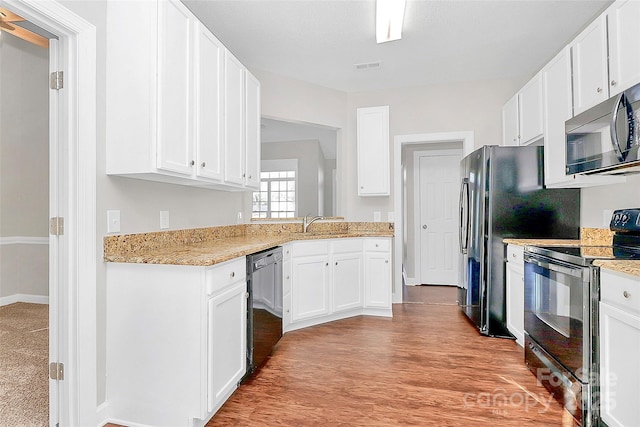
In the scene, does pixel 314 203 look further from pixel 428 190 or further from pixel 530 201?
pixel 530 201

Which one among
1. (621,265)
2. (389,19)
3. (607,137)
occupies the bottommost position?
(621,265)

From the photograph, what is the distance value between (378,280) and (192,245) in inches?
78.7

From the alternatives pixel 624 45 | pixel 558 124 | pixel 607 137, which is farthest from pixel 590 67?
pixel 607 137

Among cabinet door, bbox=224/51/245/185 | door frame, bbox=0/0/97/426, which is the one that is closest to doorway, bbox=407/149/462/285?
cabinet door, bbox=224/51/245/185

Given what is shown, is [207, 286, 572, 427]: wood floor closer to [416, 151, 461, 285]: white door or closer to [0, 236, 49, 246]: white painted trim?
[416, 151, 461, 285]: white door

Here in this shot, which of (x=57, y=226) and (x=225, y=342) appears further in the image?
(x=225, y=342)

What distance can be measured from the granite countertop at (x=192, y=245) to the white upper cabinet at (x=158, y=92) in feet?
1.32

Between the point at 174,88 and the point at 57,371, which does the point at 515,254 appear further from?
the point at 57,371

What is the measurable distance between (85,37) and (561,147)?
3181 mm

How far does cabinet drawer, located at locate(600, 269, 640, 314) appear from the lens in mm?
1430

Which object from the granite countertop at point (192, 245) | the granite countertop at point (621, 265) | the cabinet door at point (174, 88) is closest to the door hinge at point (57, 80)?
the cabinet door at point (174, 88)

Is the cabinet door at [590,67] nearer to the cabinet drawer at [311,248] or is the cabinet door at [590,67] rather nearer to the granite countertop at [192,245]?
the granite countertop at [192,245]

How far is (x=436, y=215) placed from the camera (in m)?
5.43

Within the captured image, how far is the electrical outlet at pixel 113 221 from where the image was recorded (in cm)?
188
